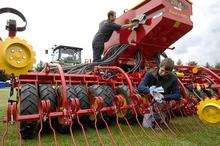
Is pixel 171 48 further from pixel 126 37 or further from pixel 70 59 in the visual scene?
pixel 70 59

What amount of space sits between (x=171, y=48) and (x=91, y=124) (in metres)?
2.49

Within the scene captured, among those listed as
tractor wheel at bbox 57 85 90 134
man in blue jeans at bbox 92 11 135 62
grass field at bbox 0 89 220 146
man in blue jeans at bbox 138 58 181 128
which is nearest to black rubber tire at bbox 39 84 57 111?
tractor wheel at bbox 57 85 90 134

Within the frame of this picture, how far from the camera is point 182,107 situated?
236 inches

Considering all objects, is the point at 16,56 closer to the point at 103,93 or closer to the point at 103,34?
the point at 103,93

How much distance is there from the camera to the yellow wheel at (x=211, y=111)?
4461 millimetres

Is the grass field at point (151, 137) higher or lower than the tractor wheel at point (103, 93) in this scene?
lower

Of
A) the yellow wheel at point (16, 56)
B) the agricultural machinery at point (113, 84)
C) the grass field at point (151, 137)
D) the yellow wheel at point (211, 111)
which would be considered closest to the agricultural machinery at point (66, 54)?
the agricultural machinery at point (113, 84)

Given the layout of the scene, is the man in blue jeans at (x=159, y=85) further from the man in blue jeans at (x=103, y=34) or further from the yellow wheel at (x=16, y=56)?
the yellow wheel at (x=16, y=56)

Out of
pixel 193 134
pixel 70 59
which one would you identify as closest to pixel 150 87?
pixel 193 134

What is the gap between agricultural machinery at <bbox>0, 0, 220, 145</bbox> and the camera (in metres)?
4.01

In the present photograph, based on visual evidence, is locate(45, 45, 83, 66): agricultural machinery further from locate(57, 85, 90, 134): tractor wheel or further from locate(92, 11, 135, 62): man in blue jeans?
locate(57, 85, 90, 134): tractor wheel

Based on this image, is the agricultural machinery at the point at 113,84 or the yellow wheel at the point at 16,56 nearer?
the yellow wheel at the point at 16,56

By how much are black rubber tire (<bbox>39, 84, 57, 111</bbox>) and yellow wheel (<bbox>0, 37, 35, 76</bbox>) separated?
1813 mm

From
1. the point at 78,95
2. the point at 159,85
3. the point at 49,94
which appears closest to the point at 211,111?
the point at 159,85
